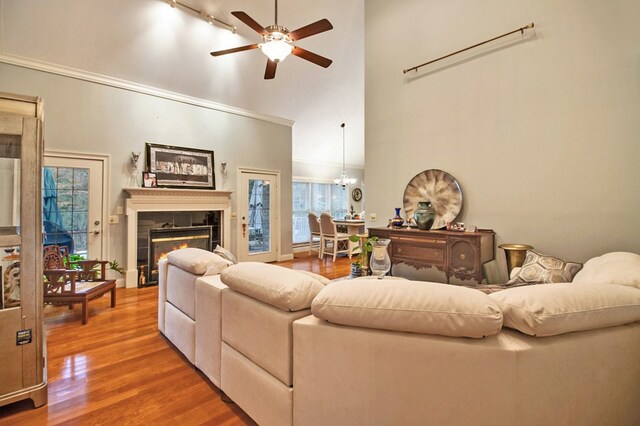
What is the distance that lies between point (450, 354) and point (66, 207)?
16.4 ft

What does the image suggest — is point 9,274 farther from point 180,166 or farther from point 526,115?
point 526,115

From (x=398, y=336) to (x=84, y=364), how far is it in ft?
8.22

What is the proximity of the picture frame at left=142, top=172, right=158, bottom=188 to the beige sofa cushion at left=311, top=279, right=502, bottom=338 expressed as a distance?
4.45 meters

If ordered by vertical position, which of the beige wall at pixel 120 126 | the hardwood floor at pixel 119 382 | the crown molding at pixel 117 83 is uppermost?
the crown molding at pixel 117 83

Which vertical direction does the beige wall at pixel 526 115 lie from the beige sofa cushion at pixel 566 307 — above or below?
above

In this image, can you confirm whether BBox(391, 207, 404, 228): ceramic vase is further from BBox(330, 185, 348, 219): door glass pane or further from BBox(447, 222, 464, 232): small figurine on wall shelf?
BBox(330, 185, 348, 219): door glass pane

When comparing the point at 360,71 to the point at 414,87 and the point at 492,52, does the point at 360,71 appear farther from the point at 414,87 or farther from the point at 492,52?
the point at 492,52

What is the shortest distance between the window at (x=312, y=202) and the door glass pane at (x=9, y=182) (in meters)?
6.63

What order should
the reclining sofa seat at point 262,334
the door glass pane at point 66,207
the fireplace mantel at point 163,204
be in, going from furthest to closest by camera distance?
the fireplace mantel at point 163,204 → the door glass pane at point 66,207 → the reclining sofa seat at point 262,334

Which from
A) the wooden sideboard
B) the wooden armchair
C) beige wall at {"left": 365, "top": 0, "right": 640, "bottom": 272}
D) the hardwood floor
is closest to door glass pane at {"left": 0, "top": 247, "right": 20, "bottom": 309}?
the hardwood floor

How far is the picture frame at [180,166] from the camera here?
4.83 metres

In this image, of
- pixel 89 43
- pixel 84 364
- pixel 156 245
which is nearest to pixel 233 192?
pixel 156 245

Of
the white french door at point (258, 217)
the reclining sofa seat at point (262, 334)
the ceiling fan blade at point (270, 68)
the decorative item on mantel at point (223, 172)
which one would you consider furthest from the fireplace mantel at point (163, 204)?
the reclining sofa seat at point (262, 334)

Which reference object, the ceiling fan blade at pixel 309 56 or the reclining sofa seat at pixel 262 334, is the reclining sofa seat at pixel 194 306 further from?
the ceiling fan blade at pixel 309 56
